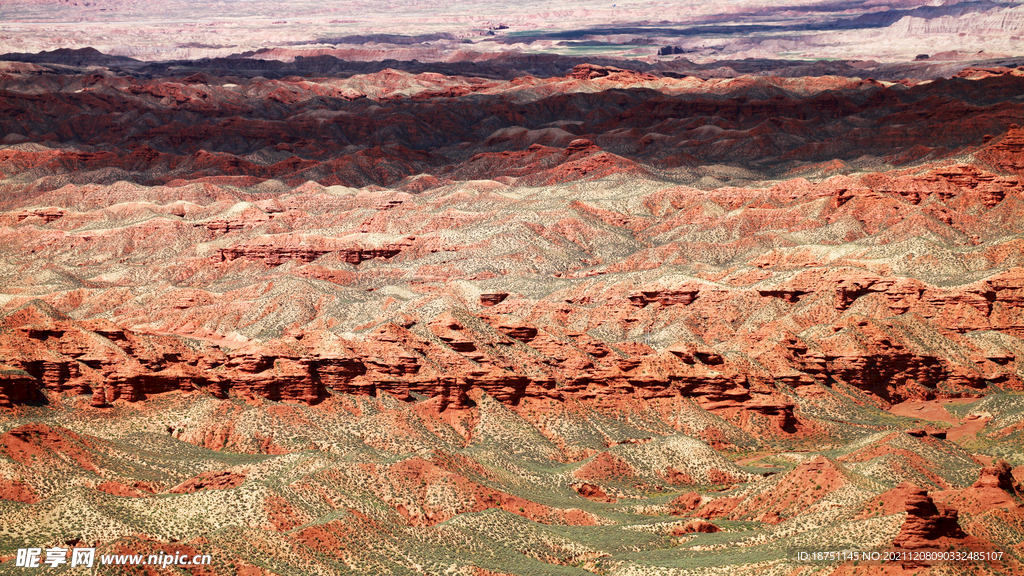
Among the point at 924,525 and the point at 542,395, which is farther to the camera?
the point at 542,395

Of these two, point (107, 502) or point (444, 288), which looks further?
point (444, 288)

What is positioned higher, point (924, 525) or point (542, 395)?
point (924, 525)

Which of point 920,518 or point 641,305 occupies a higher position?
point 920,518

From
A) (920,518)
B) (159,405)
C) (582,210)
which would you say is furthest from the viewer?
(582,210)

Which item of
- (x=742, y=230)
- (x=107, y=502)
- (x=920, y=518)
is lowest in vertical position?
(x=742, y=230)

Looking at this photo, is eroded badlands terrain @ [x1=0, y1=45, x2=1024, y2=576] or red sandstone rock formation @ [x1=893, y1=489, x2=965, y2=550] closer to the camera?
red sandstone rock formation @ [x1=893, y1=489, x2=965, y2=550]

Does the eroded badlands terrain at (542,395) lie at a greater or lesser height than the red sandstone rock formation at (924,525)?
lesser

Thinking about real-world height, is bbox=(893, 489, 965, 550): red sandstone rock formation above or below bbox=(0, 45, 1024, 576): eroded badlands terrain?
above

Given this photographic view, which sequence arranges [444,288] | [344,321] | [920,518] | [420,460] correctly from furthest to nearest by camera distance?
1. [444,288]
2. [344,321]
3. [420,460]
4. [920,518]

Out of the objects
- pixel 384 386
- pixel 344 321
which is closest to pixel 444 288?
pixel 344 321

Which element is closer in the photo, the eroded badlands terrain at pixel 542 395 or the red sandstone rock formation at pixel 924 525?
the red sandstone rock formation at pixel 924 525

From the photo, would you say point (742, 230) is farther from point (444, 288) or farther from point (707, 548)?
point (707, 548)
